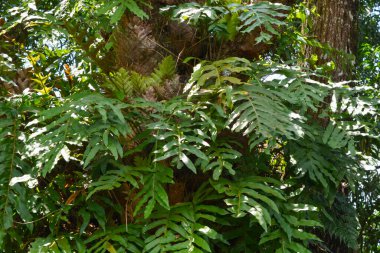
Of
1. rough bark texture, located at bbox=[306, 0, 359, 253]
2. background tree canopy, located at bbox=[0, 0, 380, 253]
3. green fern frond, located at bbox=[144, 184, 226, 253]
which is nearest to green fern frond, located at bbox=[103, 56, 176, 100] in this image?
background tree canopy, located at bbox=[0, 0, 380, 253]

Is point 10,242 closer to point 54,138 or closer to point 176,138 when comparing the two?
point 54,138

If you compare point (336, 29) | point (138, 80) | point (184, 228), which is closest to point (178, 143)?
point (184, 228)

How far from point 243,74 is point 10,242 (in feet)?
4.01

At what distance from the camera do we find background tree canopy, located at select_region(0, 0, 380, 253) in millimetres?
1754

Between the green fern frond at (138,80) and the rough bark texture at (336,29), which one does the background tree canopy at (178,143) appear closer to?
the green fern frond at (138,80)

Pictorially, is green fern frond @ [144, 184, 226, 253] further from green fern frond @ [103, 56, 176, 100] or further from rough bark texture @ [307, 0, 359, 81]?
rough bark texture @ [307, 0, 359, 81]

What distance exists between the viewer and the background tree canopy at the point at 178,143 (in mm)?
1754

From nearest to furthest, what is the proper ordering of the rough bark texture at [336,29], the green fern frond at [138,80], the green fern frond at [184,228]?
the green fern frond at [184,228], the green fern frond at [138,80], the rough bark texture at [336,29]

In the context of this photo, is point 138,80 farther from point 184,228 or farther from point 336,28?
point 336,28

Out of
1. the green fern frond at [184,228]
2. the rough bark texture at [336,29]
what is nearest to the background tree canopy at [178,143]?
the green fern frond at [184,228]

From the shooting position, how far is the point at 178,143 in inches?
67.0

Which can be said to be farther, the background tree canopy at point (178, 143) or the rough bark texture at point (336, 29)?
the rough bark texture at point (336, 29)

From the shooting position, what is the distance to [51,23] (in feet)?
8.34

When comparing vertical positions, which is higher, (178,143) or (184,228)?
(178,143)
